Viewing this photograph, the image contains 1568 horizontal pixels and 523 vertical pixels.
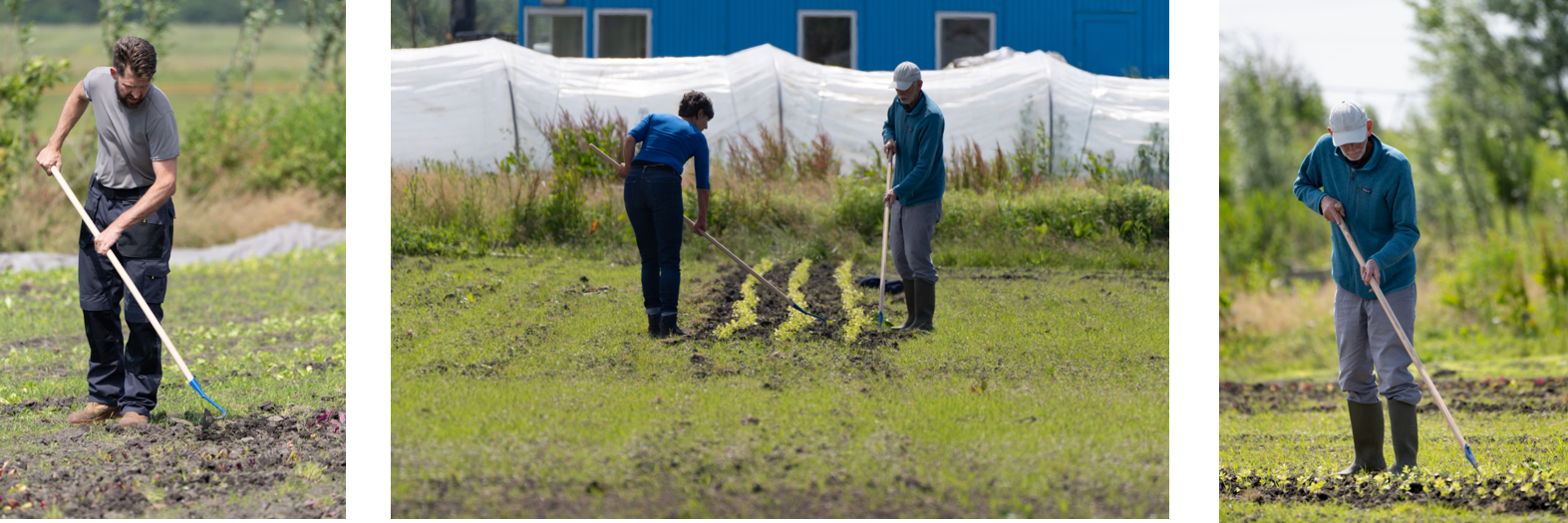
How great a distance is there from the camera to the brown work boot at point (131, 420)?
528cm

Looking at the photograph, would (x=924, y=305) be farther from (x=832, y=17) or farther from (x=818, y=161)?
(x=832, y=17)

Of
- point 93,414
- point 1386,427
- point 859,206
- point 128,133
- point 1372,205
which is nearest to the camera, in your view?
point 1372,205

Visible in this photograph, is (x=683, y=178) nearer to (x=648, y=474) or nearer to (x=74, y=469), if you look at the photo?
(x=648, y=474)

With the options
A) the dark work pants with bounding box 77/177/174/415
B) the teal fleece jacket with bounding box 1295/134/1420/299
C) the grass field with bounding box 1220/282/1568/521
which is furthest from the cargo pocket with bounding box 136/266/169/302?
the teal fleece jacket with bounding box 1295/134/1420/299

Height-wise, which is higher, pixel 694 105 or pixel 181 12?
pixel 181 12

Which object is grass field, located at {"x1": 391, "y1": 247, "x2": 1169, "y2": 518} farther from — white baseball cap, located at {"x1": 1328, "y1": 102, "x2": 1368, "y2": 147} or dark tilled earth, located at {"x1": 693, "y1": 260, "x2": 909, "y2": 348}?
white baseball cap, located at {"x1": 1328, "y1": 102, "x2": 1368, "y2": 147}

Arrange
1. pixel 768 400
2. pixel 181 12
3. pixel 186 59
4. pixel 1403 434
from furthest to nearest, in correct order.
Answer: pixel 186 59, pixel 181 12, pixel 1403 434, pixel 768 400

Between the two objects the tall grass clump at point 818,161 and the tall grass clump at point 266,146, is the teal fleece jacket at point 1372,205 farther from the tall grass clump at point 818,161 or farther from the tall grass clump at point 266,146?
the tall grass clump at point 266,146

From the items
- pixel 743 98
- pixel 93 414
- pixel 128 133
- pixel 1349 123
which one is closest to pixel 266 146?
pixel 93 414

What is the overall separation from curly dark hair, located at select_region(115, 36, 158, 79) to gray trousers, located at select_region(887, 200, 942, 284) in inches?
141

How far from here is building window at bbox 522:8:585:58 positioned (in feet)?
17.2

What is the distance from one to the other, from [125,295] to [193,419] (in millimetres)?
724

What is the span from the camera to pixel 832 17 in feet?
18.5

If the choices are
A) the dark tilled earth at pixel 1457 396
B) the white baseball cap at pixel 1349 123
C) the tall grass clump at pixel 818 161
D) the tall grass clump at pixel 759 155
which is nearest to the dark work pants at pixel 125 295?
the tall grass clump at pixel 759 155
